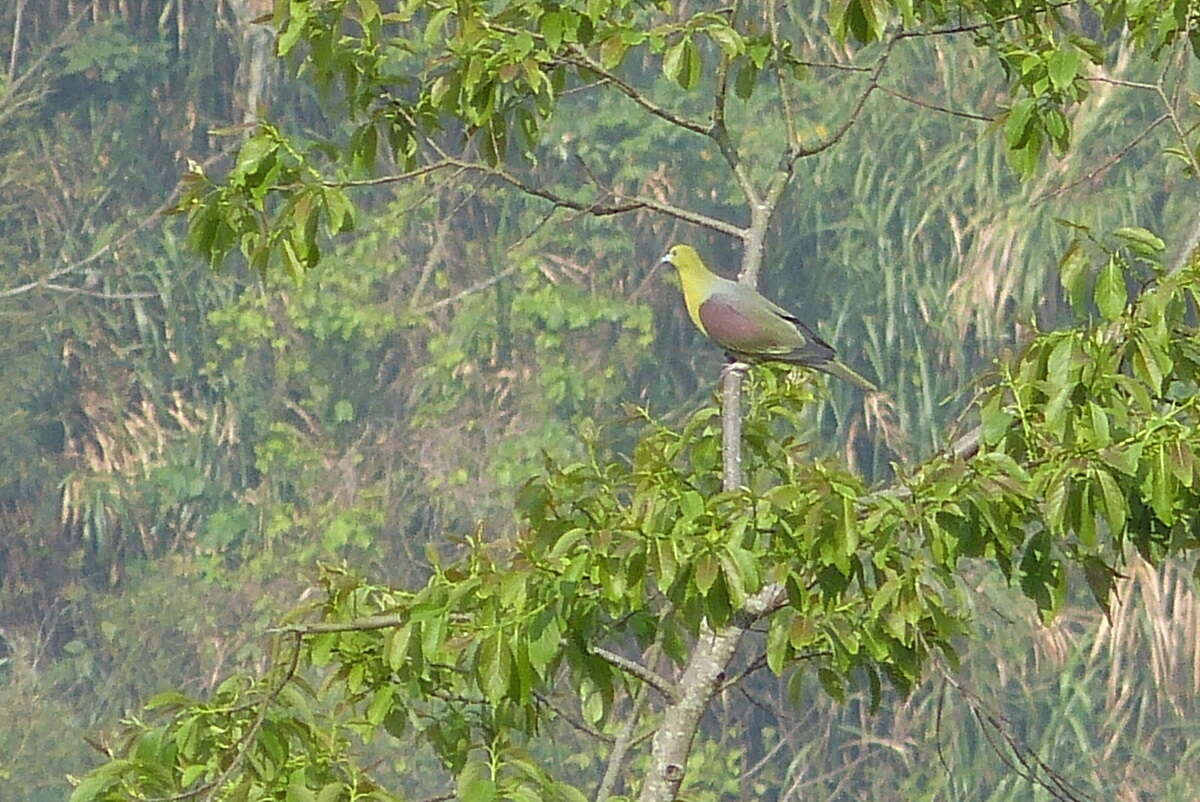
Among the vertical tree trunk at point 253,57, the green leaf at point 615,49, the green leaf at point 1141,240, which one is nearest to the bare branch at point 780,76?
the green leaf at point 615,49

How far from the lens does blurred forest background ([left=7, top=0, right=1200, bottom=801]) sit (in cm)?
790

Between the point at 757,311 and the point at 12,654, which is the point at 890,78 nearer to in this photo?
the point at 12,654

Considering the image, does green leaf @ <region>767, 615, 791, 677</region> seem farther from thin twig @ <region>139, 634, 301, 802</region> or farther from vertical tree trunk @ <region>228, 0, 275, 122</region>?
vertical tree trunk @ <region>228, 0, 275, 122</region>

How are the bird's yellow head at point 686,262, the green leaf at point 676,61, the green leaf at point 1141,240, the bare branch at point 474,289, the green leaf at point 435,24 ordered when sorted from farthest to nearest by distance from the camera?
the bare branch at point 474,289 → the bird's yellow head at point 686,262 → the green leaf at point 435,24 → the green leaf at point 676,61 → the green leaf at point 1141,240

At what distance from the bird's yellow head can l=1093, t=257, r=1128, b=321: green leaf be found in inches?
39.0

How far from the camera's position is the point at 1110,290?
5.93ft

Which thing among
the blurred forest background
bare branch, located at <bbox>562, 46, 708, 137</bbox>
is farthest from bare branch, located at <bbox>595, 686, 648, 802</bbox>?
the blurred forest background

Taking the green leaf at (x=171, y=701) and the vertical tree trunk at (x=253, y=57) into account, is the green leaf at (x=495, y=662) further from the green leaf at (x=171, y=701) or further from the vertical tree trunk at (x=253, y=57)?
the vertical tree trunk at (x=253, y=57)

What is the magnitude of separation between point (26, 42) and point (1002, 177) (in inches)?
166

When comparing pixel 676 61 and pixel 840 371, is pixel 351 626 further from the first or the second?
pixel 840 371

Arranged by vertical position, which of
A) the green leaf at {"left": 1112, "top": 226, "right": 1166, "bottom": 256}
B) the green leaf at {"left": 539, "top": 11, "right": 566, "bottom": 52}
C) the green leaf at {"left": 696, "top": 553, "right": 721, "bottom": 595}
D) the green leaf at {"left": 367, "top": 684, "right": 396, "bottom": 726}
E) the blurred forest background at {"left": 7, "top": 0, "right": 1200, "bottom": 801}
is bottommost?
the blurred forest background at {"left": 7, "top": 0, "right": 1200, "bottom": 801}

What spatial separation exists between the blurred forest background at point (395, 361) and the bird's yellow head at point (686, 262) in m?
4.83

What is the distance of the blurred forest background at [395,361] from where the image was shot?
25.9ft

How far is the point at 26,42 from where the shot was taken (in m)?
9.52
